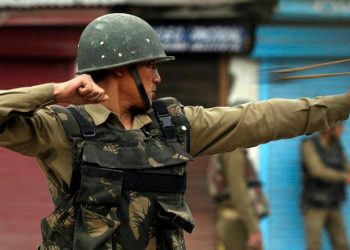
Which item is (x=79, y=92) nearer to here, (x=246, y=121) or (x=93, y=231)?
(x=93, y=231)

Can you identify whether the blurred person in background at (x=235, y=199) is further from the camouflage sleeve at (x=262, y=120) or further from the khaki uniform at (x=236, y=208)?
the camouflage sleeve at (x=262, y=120)

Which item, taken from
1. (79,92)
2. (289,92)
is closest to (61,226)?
(79,92)

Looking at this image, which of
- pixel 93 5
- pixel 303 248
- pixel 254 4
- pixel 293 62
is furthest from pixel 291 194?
pixel 93 5

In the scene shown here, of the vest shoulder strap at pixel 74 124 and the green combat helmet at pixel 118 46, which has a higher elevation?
the green combat helmet at pixel 118 46

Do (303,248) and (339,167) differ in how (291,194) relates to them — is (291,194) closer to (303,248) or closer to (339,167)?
(303,248)

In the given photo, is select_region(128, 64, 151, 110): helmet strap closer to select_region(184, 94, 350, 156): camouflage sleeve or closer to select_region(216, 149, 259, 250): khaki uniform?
select_region(184, 94, 350, 156): camouflage sleeve

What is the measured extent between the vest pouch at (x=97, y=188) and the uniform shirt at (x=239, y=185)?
421cm

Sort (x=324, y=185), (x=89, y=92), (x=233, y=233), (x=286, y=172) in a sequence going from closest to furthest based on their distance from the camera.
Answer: (x=89, y=92) → (x=233, y=233) → (x=324, y=185) → (x=286, y=172)

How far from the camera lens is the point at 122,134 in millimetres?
3488

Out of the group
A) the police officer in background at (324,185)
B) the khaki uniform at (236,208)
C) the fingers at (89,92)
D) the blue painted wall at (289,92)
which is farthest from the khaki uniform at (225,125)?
the blue painted wall at (289,92)

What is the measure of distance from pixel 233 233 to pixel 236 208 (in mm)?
239

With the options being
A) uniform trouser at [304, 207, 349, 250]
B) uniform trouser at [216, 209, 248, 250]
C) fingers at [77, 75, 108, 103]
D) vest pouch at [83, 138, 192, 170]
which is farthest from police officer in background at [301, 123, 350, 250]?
fingers at [77, 75, 108, 103]

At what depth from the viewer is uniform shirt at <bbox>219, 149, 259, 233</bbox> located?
24.9ft

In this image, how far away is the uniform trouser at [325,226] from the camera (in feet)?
27.8
